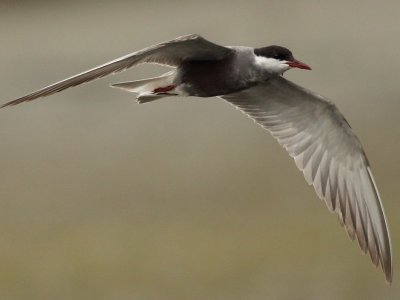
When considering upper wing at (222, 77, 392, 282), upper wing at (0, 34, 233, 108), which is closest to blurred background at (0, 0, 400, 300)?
upper wing at (222, 77, 392, 282)

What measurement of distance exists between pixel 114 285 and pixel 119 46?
1506 millimetres

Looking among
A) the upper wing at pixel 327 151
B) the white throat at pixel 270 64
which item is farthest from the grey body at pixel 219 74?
the upper wing at pixel 327 151

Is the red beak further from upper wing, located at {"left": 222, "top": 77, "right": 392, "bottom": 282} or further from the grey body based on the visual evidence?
upper wing, located at {"left": 222, "top": 77, "right": 392, "bottom": 282}

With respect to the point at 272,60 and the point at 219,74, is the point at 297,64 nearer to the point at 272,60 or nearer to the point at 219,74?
the point at 272,60

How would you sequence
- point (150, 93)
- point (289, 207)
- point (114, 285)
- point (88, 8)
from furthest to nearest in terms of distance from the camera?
point (88, 8), point (289, 207), point (114, 285), point (150, 93)

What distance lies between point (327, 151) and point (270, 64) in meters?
0.39

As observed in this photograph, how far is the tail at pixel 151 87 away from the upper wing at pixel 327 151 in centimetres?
26

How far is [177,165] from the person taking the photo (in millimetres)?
6012

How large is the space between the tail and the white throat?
0.62ft

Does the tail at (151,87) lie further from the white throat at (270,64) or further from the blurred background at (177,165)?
the blurred background at (177,165)

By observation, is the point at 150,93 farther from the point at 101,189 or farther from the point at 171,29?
the point at 171,29

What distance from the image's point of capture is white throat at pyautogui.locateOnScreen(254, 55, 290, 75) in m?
2.97

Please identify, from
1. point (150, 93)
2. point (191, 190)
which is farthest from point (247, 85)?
point (191, 190)

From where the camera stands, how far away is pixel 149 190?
5.85m
